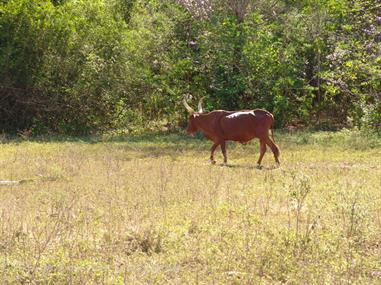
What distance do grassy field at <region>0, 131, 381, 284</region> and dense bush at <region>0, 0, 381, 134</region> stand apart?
21.0 feet

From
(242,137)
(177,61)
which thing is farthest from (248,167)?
(177,61)

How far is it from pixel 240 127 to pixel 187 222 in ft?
18.3

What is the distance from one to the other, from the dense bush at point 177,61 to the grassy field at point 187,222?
21.0 feet

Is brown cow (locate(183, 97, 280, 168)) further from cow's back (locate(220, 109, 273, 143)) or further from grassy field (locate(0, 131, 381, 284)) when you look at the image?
grassy field (locate(0, 131, 381, 284))

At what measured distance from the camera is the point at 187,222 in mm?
6973

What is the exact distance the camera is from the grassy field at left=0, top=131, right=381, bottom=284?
538cm

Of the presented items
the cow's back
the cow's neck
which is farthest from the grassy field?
the cow's neck

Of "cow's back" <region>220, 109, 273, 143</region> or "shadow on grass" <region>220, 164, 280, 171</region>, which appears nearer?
"shadow on grass" <region>220, 164, 280, 171</region>

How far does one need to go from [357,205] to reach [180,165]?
16.9 ft

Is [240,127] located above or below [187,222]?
above

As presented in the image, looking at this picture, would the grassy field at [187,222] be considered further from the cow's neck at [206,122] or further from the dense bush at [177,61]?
the dense bush at [177,61]

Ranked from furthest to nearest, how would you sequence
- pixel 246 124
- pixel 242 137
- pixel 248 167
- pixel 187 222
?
pixel 242 137 → pixel 246 124 → pixel 248 167 → pixel 187 222

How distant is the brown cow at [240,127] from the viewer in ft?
39.7

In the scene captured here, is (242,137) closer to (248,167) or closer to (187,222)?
(248,167)
